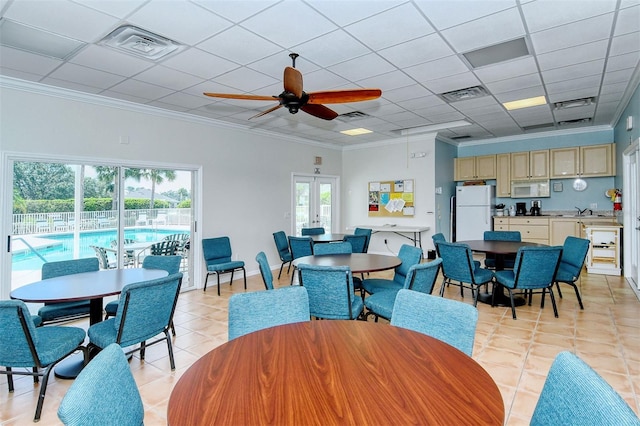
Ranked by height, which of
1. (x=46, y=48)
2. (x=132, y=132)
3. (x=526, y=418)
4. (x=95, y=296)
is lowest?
(x=526, y=418)

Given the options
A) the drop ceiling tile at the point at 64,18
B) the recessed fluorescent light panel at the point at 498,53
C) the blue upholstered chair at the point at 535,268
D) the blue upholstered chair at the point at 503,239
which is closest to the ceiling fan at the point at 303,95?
the drop ceiling tile at the point at 64,18

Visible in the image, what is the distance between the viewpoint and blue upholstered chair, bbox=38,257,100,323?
9.95 ft

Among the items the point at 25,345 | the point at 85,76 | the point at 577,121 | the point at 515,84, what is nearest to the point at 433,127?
the point at 515,84

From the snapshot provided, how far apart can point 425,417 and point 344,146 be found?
26.4 ft

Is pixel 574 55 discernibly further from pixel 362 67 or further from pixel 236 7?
pixel 236 7

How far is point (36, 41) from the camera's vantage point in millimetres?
3068

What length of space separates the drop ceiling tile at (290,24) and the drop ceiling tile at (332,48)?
92 millimetres

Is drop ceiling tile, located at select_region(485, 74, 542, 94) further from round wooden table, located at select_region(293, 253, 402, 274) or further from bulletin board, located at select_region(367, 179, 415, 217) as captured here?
bulletin board, located at select_region(367, 179, 415, 217)

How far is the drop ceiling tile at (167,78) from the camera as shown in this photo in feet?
12.4

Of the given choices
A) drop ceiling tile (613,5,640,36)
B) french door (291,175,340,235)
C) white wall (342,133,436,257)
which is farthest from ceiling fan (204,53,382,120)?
white wall (342,133,436,257)

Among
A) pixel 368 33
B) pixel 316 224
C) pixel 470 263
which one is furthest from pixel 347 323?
pixel 316 224

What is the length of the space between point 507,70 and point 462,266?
2324 millimetres

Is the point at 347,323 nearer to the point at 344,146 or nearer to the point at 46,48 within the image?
the point at 46,48

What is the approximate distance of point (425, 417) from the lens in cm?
96
